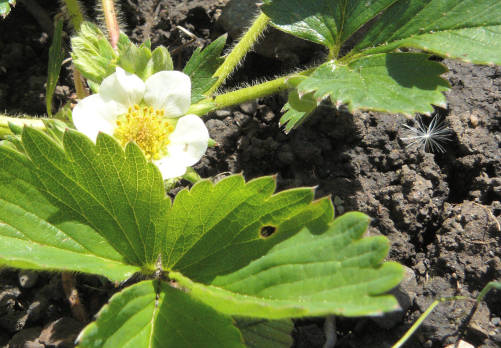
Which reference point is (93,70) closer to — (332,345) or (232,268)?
(232,268)

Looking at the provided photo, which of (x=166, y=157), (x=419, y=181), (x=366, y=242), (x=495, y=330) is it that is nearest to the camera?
(x=366, y=242)

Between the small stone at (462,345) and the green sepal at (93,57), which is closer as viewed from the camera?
the small stone at (462,345)

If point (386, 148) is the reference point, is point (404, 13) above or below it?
above

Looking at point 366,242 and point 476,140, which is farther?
point 476,140

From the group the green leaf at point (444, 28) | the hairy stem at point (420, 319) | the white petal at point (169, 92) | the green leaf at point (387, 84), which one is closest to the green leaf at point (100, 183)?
the white petal at point (169, 92)

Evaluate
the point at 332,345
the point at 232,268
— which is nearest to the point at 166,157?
the point at 232,268

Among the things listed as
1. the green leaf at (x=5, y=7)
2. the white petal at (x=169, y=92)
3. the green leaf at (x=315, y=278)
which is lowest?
the green leaf at (x=315, y=278)

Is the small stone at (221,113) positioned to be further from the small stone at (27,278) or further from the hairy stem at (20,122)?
the small stone at (27,278)

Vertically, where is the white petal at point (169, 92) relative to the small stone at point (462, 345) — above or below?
above
